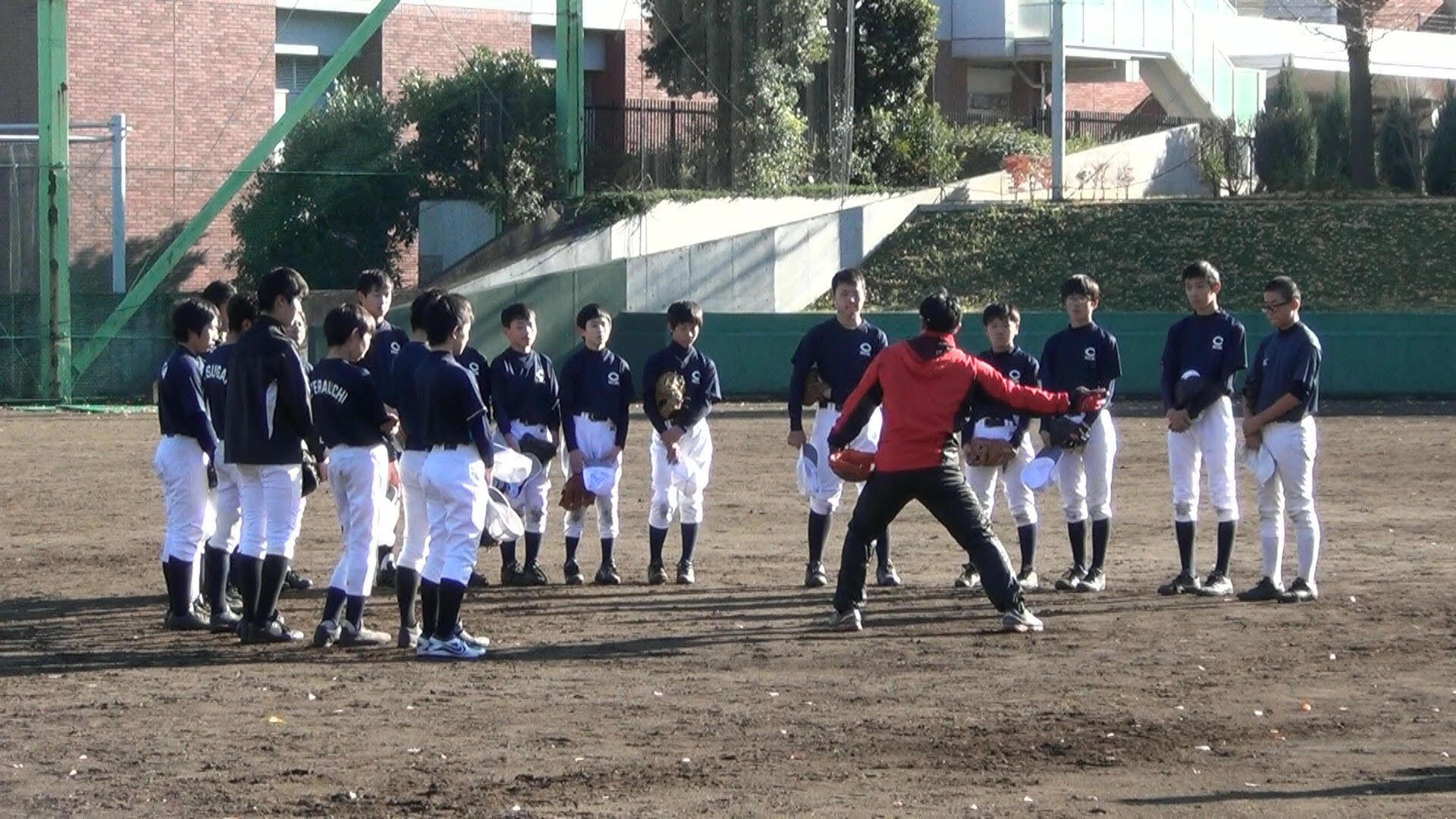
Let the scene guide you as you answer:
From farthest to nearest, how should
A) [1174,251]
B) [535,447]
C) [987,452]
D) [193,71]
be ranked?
[1174,251] < [193,71] < [535,447] < [987,452]

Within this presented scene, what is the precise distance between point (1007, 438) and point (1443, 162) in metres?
27.8

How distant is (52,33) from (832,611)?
1989 centimetres

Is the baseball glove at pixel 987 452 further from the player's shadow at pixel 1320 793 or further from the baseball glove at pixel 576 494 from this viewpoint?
the player's shadow at pixel 1320 793

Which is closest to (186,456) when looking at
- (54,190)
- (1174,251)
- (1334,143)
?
(54,190)

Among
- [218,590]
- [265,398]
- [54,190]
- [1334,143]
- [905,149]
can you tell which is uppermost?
[1334,143]

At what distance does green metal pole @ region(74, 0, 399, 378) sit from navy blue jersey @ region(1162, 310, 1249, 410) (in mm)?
19424

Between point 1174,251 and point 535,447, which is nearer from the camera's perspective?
point 535,447

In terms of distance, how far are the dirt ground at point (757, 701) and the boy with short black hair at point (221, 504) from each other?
289mm

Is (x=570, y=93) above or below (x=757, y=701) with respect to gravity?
above

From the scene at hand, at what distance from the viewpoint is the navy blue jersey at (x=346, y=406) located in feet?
31.6

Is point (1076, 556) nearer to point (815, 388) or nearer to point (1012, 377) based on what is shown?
point (1012, 377)

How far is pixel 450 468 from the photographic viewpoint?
9.37m

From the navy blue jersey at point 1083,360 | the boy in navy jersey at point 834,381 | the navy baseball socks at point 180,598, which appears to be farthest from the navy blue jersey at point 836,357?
the navy baseball socks at point 180,598

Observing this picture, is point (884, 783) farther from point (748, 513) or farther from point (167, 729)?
point (748, 513)
